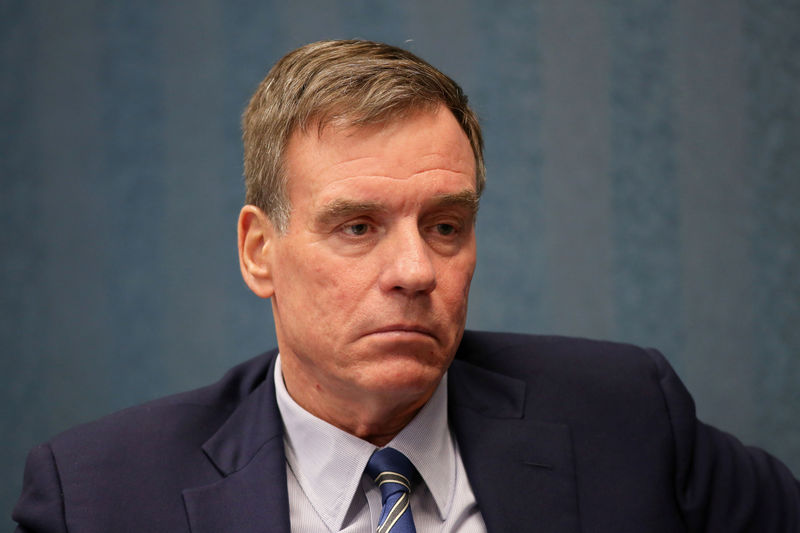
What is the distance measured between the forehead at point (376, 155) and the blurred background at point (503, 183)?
89 cm

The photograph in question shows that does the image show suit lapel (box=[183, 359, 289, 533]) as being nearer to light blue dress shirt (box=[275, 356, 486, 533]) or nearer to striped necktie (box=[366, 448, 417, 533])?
light blue dress shirt (box=[275, 356, 486, 533])

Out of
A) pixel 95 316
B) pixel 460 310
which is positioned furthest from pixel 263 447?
pixel 95 316

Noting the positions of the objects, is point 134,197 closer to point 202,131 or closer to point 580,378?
point 202,131

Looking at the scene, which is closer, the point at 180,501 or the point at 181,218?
the point at 180,501

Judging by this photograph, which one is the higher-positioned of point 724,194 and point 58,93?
point 58,93

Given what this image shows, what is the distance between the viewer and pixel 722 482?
1838mm

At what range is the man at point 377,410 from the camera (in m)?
1.59

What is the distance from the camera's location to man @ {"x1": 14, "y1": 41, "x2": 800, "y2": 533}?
1.59 meters

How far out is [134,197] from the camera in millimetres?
2482

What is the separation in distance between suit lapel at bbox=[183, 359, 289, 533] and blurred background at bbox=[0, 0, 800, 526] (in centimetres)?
75

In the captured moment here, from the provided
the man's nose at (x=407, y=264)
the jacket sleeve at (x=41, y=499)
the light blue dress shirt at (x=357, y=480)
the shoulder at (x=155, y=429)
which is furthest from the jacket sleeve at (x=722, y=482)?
the jacket sleeve at (x=41, y=499)

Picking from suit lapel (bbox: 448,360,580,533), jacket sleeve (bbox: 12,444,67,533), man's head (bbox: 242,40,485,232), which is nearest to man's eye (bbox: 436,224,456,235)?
man's head (bbox: 242,40,485,232)

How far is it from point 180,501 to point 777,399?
1.66m

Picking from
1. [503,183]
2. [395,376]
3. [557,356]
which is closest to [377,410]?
[395,376]
